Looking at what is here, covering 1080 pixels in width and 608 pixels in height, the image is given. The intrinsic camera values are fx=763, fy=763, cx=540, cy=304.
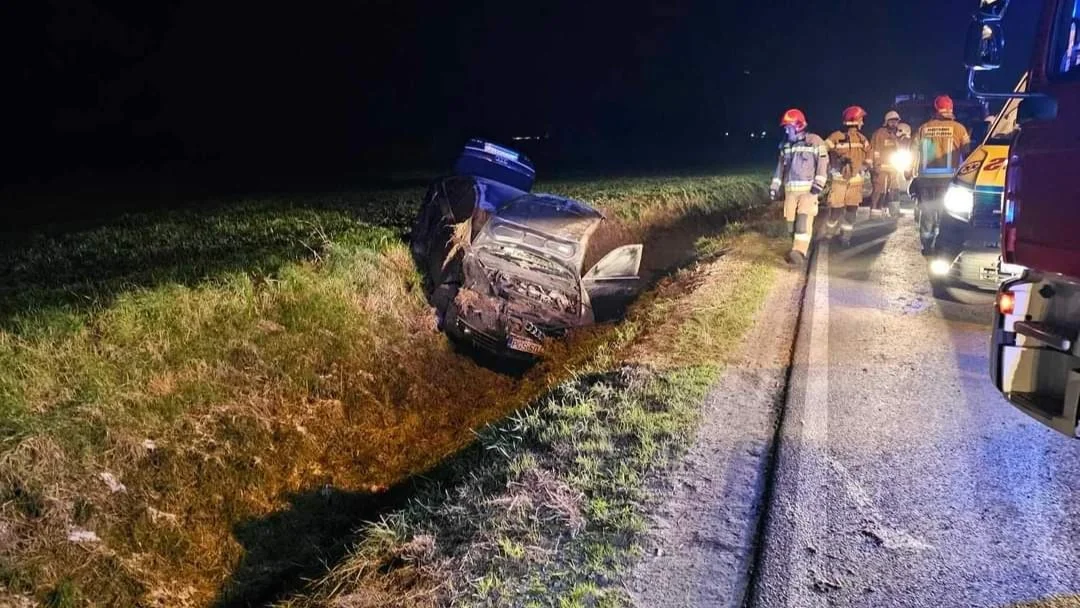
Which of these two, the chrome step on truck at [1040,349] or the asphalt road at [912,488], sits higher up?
the chrome step on truck at [1040,349]

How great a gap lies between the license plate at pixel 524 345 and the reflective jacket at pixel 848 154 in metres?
6.06

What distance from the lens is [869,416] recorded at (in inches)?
168

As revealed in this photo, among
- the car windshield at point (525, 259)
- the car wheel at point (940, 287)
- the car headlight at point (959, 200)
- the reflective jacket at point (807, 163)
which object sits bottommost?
the car wheel at point (940, 287)

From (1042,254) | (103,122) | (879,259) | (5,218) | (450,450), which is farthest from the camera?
(103,122)

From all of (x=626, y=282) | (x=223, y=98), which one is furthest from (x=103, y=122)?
(x=626, y=282)

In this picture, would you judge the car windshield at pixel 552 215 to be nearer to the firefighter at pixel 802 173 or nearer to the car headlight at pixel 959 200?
the firefighter at pixel 802 173

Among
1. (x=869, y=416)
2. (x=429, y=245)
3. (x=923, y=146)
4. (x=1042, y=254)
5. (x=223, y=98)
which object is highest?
(x=223, y=98)

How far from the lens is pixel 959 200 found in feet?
22.0

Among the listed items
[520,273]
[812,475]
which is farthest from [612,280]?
[812,475]

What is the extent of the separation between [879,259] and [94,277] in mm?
8376

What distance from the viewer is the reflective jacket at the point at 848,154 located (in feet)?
35.4

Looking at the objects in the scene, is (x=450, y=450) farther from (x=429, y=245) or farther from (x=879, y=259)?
(x=879, y=259)

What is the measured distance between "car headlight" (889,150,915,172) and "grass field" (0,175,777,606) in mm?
6205

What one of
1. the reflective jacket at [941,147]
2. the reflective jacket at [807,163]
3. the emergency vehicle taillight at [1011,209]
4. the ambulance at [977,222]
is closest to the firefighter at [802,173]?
the reflective jacket at [807,163]
